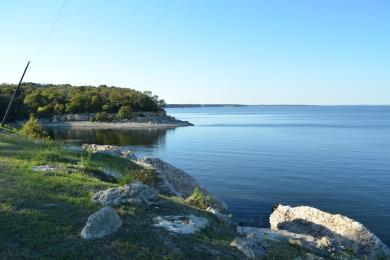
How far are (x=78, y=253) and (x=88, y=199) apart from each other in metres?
3.70

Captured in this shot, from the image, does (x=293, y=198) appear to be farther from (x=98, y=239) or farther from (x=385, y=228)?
(x=98, y=239)

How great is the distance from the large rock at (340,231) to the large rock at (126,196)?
861 centimetres

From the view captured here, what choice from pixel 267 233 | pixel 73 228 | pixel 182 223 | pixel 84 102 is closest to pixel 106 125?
pixel 84 102

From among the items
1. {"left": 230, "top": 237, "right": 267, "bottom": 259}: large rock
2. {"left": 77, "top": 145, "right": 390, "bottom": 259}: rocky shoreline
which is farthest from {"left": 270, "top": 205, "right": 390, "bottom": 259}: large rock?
{"left": 230, "top": 237, "right": 267, "bottom": 259}: large rock

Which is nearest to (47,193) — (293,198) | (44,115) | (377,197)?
(293,198)

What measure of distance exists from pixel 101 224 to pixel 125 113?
12848 cm

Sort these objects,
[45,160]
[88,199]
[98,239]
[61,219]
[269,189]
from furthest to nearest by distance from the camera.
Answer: [269,189] < [45,160] < [88,199] < [61,219] < [98,239]

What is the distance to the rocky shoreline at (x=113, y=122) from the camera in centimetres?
12498

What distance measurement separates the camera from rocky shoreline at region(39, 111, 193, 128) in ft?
410

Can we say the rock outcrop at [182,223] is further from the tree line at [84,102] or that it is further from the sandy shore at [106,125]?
the tree line at [84,102]

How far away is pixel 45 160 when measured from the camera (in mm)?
19797

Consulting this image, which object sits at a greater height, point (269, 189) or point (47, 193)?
point (47, 193)

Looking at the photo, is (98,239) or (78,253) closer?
(78,253)

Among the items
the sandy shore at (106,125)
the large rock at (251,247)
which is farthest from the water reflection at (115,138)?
the large rock at (251,247)
